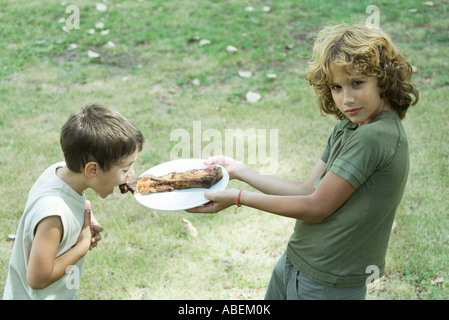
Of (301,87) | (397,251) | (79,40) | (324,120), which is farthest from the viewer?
(79,40)

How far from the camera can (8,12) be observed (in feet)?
22.8

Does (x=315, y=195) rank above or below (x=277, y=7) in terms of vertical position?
above

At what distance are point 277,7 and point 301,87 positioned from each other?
2.24 meters

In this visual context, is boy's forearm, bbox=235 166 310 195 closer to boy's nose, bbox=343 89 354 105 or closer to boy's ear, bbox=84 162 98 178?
boy's nose, bbox=343 89 354 105

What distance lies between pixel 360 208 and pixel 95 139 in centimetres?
107

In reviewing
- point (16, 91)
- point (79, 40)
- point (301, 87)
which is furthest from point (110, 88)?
point (301, 87)

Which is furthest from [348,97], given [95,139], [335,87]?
[95,139]

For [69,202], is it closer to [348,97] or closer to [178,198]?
[178,198]

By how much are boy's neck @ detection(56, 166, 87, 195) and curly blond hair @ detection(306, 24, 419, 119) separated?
1068mm

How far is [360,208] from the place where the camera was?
1.81 metres

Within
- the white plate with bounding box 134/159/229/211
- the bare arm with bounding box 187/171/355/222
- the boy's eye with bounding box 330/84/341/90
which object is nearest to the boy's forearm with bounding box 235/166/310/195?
the white plate with bounding box 134/159/229/211

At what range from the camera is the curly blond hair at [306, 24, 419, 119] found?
1.79m
